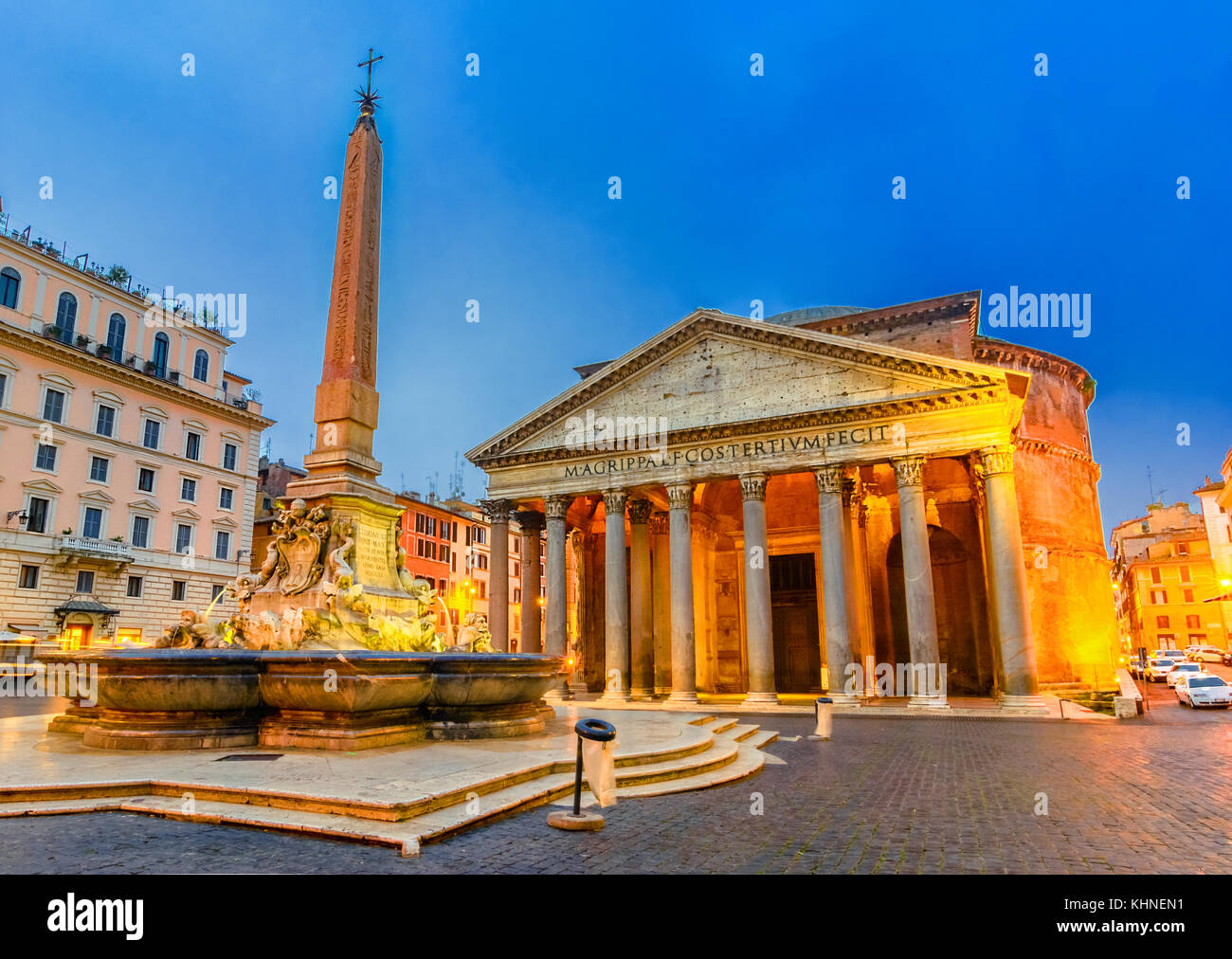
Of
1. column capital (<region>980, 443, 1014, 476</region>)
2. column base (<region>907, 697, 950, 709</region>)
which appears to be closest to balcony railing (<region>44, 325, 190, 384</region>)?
column base (<region>907, 697, 950, 709</region>)

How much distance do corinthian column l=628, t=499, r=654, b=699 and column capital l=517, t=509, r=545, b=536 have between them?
3.89m

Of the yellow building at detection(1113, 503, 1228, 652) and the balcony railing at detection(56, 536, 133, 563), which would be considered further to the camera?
the yellow building at detection(1113, 503, 1228, 652)

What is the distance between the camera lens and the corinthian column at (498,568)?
27.0 metres

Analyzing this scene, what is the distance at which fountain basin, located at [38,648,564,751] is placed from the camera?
784cm

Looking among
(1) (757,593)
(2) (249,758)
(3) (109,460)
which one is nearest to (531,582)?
(1) (757,593)

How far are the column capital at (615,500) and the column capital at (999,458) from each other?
11.2 m

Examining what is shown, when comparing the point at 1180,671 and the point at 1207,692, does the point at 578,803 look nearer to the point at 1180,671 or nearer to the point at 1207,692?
the point at 1207,692

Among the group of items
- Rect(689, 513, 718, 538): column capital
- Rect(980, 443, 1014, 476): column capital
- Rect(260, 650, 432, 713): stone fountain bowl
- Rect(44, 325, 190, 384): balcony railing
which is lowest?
Rect(260, 650, 432, 713): stone fountain bowl

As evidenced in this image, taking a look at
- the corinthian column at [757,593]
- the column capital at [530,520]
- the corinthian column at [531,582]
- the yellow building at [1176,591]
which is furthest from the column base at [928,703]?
the yellow building at [1176,591]

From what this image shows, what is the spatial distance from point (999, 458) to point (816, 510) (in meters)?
9.61

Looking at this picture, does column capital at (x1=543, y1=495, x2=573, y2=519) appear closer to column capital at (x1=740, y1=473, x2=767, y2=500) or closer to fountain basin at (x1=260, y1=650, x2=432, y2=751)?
column capital at (x1=740, y1=473, x2=767, y2=500)

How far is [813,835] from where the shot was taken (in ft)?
19.9

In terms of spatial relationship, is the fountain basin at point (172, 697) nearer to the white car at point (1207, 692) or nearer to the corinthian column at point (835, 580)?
the corinthian column at point (835, 580)
